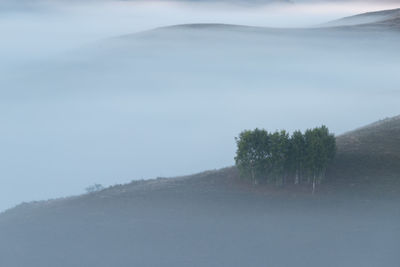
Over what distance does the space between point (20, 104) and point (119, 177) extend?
68.0 m

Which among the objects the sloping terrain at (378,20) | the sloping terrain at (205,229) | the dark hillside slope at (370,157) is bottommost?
the sloping terrain at (205,229)

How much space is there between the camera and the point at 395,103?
107562mm

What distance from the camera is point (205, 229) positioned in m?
27.7

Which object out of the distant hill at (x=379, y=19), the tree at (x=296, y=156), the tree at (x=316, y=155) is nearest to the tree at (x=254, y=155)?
the tree at (x=296, y=156)

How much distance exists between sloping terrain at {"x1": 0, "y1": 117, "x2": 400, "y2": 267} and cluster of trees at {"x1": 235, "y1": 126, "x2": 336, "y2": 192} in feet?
3.48

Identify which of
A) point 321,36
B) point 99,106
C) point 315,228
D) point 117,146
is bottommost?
point 315,228

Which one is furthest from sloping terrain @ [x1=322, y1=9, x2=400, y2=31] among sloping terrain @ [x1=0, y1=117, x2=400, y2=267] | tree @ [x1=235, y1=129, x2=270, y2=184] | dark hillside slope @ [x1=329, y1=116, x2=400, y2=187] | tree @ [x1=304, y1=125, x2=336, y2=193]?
tree @ [x1=235, y1=129, x2=270, y2=184]

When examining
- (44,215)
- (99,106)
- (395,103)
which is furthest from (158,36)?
(44,215)

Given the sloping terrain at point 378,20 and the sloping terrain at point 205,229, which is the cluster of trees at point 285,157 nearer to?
the sloping terrain at point 205,229

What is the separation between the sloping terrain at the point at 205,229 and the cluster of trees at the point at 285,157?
106 cm

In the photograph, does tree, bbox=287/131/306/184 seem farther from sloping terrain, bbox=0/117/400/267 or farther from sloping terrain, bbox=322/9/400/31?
sloping terrain, bbox=322/9/400/31

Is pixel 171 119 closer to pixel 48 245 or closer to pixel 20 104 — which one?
pixel 20 104

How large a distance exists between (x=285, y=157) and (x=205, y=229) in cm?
643

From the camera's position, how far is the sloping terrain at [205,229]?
2508cm
